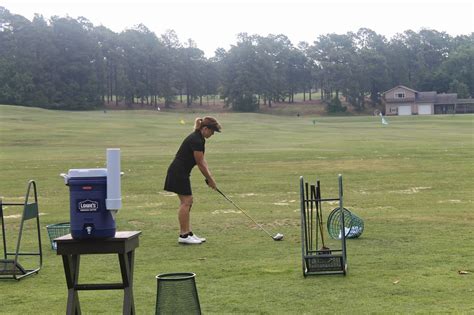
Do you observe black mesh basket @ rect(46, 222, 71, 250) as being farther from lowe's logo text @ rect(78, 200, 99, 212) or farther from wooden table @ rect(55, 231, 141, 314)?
lowe's logo text @ rect(78, 200, 99, 212)

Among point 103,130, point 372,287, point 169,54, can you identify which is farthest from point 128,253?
point 169,54

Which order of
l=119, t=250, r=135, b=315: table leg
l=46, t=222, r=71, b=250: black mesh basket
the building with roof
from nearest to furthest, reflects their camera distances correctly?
1. l=119, t=250, r=135, b=315: table leg
2. l=46, t=222, r=71, b=250: black mesh basket
3. the building with roof

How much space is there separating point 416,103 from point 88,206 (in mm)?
123639

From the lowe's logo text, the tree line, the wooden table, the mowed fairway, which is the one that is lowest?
the mowed fairway

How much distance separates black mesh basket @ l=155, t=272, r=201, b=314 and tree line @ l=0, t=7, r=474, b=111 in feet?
345

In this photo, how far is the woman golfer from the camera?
11.6m

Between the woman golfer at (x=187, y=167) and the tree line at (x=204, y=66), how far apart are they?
329 ft

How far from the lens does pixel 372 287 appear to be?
329 inches

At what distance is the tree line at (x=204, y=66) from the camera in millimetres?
111006

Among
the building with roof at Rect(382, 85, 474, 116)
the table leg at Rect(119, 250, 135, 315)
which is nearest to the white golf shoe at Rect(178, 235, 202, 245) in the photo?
the table leg at Rect(119, 250, 135, 315)

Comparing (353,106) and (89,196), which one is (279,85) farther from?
(89,196)

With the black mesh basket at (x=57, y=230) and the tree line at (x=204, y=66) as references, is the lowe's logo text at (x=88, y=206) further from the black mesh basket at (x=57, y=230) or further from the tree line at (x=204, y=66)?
the tree line at (x=204, y=66)

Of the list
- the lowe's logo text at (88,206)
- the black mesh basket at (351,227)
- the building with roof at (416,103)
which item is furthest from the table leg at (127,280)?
the building with roof at (416,103)

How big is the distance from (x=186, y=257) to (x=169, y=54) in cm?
11728
